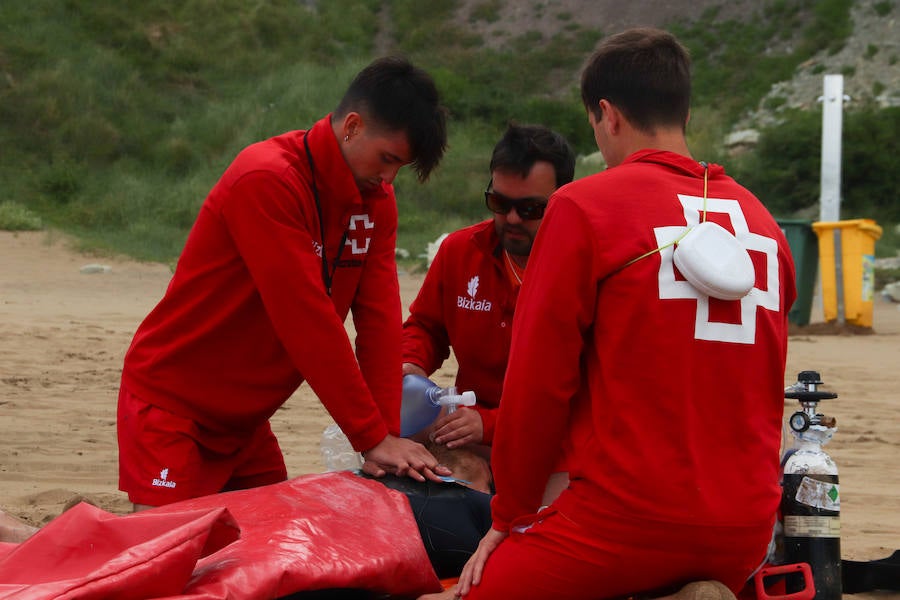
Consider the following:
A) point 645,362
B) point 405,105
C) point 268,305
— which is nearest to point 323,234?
point 268,305

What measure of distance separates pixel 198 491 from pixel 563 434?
4.84ft

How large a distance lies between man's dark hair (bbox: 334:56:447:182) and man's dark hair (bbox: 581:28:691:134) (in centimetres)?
84

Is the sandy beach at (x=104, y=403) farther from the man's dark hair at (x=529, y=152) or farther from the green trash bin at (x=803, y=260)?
the man's dark hair at (x=529, y=152)

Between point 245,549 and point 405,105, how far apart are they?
142cm

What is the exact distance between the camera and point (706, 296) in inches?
97.3

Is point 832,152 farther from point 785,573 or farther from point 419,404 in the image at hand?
point 785,573

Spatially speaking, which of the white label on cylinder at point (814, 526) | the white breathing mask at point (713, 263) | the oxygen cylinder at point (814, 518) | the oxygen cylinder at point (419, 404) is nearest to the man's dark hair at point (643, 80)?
the white breathing mask at point (713, 263)

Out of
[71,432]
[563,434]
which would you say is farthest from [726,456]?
[71,432]

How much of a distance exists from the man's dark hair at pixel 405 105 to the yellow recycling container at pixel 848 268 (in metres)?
9.04

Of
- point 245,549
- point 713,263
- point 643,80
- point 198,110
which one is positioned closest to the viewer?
point 713,263

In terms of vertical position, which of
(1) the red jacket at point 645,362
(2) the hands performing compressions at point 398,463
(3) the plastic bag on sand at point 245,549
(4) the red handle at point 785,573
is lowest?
(4) the red handle at point 785,573

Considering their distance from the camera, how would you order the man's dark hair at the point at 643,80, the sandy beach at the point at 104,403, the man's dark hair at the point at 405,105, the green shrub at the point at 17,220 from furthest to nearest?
1. the green shrub at the point at 17,220
2. the sandy beach at the point at 104,403
3. the man's dark hair at the point at 405,105
4. the man's dark hair at the point at 643,80

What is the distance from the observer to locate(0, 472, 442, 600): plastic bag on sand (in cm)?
242

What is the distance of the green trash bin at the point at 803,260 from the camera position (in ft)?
39.8
